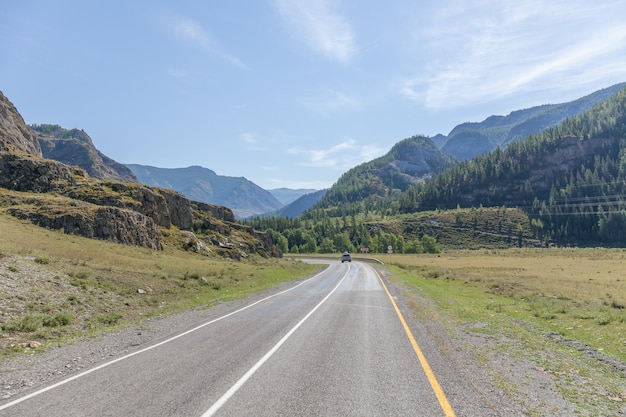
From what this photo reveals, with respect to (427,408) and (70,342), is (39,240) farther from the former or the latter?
(427,408)

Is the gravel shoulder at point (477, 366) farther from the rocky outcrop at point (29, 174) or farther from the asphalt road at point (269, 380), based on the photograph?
the rocky outcrop at point (29, 174)

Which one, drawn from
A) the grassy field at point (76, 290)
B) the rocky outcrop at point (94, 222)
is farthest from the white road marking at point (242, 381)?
the rocky outcrop at point (94, 222)

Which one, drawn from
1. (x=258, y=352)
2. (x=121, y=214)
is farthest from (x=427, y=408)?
(x=121, y=214)

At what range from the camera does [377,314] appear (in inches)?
629

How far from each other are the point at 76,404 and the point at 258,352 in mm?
4299

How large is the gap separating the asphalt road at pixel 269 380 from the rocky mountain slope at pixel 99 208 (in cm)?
3257

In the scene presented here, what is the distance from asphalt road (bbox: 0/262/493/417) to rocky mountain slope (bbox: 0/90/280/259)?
32.6 meters

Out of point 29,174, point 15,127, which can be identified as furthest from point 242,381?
point 15,127

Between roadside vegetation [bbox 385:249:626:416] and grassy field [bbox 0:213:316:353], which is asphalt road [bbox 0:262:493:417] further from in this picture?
grassy field [bbox 0:213:316:353]

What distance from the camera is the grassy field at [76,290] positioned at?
12.6 metres

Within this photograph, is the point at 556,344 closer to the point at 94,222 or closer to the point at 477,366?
the point at 477,366

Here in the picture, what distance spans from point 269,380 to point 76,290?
13986 millimetres

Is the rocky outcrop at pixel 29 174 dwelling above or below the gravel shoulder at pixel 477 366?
above

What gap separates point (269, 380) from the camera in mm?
7312
